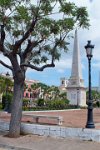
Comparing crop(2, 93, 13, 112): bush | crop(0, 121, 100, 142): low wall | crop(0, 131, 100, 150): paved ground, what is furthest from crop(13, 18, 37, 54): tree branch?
crop(2, 93, 13, 112): bush

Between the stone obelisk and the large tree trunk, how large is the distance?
51647mm

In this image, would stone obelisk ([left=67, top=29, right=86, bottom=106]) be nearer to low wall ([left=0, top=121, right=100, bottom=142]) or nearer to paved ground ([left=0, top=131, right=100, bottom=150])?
low wall ([left=0, top=121, right=100, bottom=142])

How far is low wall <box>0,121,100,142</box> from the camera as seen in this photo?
1542 centimetres

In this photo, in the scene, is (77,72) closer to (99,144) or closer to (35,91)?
(99,144)

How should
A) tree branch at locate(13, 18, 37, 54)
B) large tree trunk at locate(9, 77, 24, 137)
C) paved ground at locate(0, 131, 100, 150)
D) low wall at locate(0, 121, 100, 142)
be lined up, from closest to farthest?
paved ground at locate(0, 131, 100, 150) < low wall at locate(0, 121, 100, 142) < tree branch at locate(13, 18, 37, 54) < large tree trunk at locate(9, 77, 24, 137)

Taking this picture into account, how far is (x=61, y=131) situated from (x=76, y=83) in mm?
54382

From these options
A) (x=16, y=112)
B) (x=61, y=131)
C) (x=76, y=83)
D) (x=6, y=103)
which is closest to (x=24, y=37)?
(x=16, y=112)

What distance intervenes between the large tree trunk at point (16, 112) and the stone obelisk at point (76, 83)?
51.6m

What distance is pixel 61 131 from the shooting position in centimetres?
1644

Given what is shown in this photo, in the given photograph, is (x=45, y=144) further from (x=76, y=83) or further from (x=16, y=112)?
(x=76, y=83)

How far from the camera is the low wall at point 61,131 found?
15422 millimetres

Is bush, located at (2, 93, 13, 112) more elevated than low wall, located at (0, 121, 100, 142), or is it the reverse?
bush, located at (2, 93, 13, 112)

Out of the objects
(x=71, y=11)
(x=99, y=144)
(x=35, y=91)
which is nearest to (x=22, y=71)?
(x=71, y=11)

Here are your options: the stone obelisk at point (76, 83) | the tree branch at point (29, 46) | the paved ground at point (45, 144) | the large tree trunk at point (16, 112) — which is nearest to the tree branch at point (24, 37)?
the tree branch at point (29, 46)
